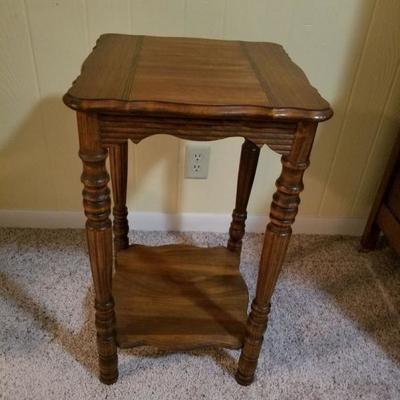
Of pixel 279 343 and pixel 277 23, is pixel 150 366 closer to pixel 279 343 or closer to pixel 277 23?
pixel 279 343

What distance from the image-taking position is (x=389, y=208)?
3.75 feet

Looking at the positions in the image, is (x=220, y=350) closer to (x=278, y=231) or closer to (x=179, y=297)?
(x=179, y=297)

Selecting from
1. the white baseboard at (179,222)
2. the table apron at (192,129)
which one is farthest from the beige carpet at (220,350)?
the table apron at (192,129)

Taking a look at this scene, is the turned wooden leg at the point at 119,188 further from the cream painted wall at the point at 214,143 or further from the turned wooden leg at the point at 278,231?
the turned wooden leg at the point at 278,231

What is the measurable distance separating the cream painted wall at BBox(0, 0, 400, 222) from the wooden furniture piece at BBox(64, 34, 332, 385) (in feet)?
0.58

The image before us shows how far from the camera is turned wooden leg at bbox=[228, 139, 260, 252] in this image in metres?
0.91

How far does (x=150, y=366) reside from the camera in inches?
34.4

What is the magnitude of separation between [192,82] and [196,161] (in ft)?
1.76

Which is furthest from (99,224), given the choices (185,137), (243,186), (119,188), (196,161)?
(196,161)

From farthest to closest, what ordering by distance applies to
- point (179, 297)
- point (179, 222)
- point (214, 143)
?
point (179, 222)
point (214, 143)
point (179, 297)

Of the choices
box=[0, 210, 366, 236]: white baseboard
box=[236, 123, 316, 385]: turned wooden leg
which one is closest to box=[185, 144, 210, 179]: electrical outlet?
box=[0, 210, 366, 236]: white baseboard

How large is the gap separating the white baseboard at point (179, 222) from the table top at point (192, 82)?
1.96 feet

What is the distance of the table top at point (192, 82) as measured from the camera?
53 cm

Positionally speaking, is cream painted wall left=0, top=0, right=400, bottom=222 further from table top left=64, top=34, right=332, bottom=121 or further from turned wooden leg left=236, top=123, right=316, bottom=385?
turned wooden leg left=236, top=123, right=316, bottom=385
